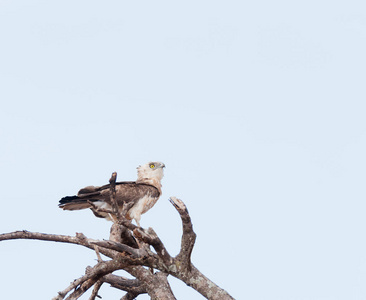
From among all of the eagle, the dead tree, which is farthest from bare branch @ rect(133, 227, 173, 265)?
the eagle

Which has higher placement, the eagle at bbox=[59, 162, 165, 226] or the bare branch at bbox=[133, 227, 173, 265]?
the eagle at bbox=[59, 162, 165, 226]

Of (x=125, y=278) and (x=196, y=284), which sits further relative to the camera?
(x=125, y=278)

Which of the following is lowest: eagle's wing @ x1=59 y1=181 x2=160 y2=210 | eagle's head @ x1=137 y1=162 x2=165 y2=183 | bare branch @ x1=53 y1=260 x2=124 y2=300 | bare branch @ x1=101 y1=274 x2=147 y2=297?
bare branch @ x1=53 y1=260 x2=124 y2=300

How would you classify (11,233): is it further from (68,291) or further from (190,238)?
(190,238)

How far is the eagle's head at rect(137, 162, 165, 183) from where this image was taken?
1377 centimetres

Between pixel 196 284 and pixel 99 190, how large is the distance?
154 inches

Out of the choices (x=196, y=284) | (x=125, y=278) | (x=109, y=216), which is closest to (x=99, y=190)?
(x=109, y=216)

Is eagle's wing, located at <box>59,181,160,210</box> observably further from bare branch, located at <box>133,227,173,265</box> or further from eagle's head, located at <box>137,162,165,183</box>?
bare branch, located at <box>133,227,173,265</box>

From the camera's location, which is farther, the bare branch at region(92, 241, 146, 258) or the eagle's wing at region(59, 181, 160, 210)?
the eagle's wing at region(59, 181, 160, 210)

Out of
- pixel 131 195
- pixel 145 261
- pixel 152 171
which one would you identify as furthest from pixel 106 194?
pixel 145 261

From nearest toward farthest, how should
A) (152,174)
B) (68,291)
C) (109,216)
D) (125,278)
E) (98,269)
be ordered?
(68,291), (98,269), (125,278), (109,216), (152,174)

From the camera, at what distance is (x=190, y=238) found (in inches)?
320

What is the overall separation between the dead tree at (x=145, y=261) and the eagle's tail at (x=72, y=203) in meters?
2.35

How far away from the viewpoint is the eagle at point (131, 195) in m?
11.4
